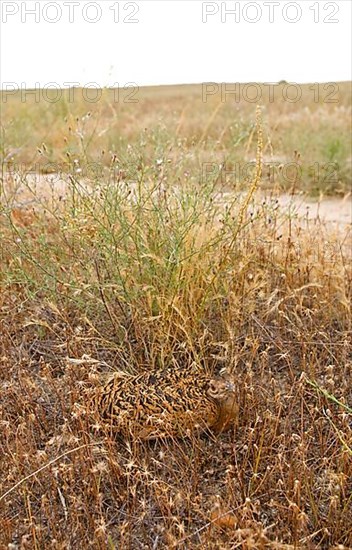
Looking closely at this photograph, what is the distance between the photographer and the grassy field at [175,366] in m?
2.05

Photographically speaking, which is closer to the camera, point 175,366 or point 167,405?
point 167,405

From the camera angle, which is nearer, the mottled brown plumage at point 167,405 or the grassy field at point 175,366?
the grassy field at point 175,366

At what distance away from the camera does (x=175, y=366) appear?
8.73ft

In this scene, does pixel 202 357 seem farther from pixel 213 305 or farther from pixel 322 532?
pixel 322 532

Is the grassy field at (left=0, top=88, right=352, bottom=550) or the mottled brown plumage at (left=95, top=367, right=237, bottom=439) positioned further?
the mottled brown plumage at (left=95, top=367, right=237, bottom=439)

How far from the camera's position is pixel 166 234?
2.99 m

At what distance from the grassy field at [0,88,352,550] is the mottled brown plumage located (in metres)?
0.06

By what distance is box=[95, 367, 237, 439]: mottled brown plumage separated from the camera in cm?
233

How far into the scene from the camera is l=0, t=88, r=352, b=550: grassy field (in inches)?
80.6

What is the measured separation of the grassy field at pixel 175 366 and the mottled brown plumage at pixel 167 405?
6 centimetres

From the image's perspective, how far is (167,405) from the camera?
2350 millimetres

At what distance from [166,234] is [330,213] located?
3.75 metres

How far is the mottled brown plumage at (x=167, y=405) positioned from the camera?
2.33 metres

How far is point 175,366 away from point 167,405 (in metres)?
0.32
